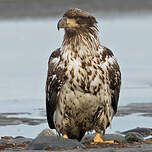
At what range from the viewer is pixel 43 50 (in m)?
22.4

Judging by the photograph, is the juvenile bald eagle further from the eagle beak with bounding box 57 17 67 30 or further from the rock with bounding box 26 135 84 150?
the rock with bounding box 26 135 84 150

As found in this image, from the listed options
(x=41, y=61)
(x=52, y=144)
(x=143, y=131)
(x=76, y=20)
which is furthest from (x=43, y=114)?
(x=41, y=61)

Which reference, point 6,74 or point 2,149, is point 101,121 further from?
point 6,74

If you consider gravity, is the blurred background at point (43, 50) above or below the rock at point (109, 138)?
below

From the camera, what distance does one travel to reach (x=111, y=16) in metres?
32.3

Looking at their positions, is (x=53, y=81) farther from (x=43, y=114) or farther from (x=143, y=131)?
(x=43, y=114)

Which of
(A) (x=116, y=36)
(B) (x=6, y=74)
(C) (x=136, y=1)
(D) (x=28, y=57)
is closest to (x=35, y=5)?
(C) (x=136, y=1)

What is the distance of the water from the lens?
15000 mm

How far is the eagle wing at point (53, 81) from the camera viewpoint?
10.7m

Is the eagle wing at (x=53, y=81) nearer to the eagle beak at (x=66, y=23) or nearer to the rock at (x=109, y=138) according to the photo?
the eagle beak at (x=66, y=23)

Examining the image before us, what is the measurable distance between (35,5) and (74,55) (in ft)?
76.4

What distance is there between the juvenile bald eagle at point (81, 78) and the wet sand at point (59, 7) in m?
21.2

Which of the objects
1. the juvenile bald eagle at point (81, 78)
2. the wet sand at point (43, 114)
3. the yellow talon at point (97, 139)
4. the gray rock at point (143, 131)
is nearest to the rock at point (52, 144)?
the juvenile bald eagle at point (81, 78)

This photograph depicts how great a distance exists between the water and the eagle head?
2.37m
